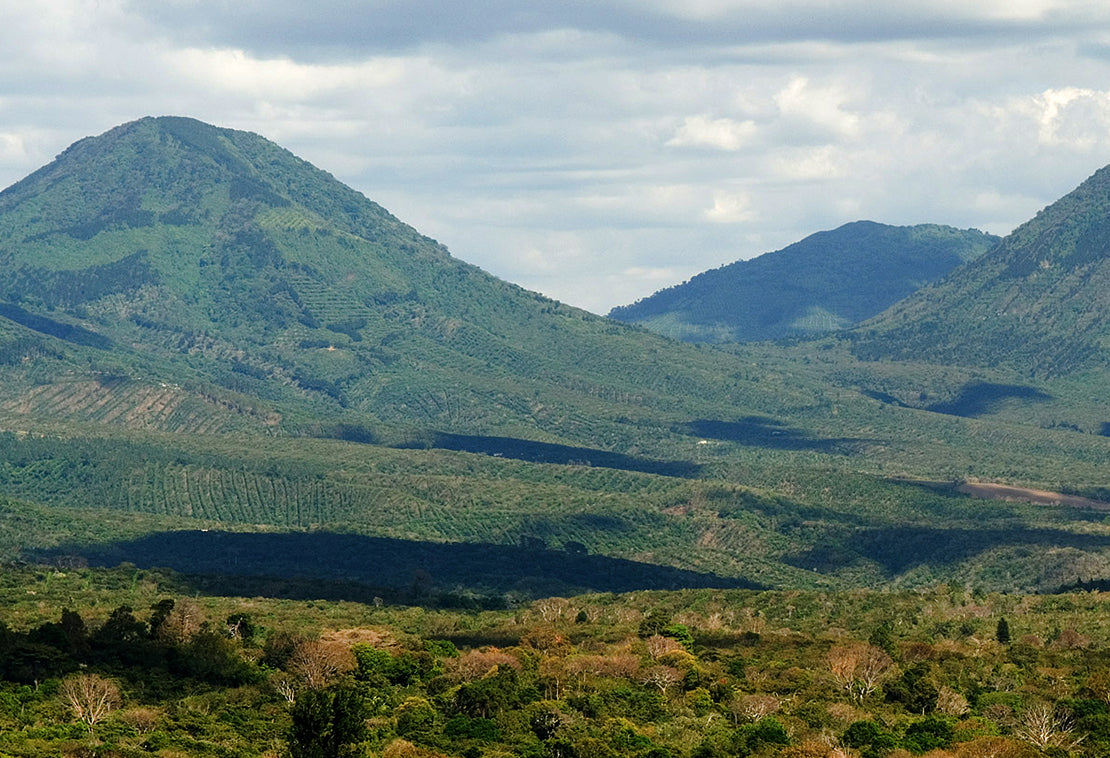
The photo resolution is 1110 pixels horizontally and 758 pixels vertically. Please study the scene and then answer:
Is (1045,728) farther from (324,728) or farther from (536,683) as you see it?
(324,728)

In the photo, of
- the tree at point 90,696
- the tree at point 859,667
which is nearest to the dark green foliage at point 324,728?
the tree at point 90,696

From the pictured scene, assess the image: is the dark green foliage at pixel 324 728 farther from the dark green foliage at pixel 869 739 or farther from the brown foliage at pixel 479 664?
the brown foliage at pixel 479 664

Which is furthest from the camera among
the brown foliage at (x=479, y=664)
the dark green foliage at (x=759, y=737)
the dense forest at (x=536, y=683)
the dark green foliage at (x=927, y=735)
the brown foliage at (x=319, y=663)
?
the brown foliage at (x=479, y=664)

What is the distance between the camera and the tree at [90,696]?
11781 cm

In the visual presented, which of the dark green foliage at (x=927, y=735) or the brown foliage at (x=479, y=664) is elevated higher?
the brown foliage at (x=479, y=664)

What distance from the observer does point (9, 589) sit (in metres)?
179

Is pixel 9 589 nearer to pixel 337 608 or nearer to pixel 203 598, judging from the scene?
pixel 203 598

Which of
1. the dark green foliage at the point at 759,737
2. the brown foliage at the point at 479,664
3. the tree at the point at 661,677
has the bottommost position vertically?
the dark green foliage at the point at 759,737

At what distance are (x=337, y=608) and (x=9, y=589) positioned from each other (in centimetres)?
2891

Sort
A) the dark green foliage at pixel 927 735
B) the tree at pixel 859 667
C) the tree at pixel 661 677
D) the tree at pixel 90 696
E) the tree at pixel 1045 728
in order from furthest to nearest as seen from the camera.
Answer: the tree at pixel 661 677, the tree at pixel 859 667, the tree at pixel 90 696, the tree at pixel 1045 728, the dark green foliage at pixel 927 735

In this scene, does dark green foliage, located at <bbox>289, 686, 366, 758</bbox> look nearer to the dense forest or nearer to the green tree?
the dense forest

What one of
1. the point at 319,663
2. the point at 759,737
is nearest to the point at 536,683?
the point at 319,663

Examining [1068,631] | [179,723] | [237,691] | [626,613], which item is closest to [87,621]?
[237,691]

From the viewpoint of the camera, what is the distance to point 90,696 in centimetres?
12006
